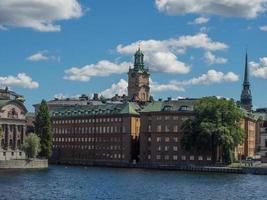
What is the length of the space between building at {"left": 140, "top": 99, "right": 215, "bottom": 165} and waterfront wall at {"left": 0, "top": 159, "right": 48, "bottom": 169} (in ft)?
102

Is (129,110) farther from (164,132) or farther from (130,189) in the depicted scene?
(130,189)

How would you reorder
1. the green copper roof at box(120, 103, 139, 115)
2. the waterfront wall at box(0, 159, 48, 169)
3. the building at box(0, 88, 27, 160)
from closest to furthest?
1. the waterfront wall at box(0, 159, 48, 169)
2. the building at box(0, 88, 27, 160)
3. the green copper roof at box(120, 103, 139, 115)

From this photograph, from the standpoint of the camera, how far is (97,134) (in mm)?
179000

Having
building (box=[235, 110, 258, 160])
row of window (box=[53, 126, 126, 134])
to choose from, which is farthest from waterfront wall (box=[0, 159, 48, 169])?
building (box=[235, 110, 258, 160])

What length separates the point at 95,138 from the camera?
17900 centimetres

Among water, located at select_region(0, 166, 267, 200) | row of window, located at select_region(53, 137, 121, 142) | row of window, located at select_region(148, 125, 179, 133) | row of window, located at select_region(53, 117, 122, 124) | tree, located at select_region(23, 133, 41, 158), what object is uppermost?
row of window, located at select_region(53, 117, 122, 124)

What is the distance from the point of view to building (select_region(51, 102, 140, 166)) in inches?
6629

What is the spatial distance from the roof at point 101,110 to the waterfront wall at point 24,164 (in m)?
41.7

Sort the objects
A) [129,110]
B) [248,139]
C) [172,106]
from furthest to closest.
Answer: [248,139] < [129,110] < [172,106]

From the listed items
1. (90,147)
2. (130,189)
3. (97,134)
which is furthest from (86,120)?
(130,189)

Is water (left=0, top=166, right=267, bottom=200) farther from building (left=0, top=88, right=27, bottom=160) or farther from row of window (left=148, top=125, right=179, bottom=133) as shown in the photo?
building (left=0, top=88, right=27, bottom=160)

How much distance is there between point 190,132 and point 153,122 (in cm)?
2261

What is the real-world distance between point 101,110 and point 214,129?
168ft

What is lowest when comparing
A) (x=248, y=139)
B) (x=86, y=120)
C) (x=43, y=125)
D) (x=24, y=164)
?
(x=24, y=164)
